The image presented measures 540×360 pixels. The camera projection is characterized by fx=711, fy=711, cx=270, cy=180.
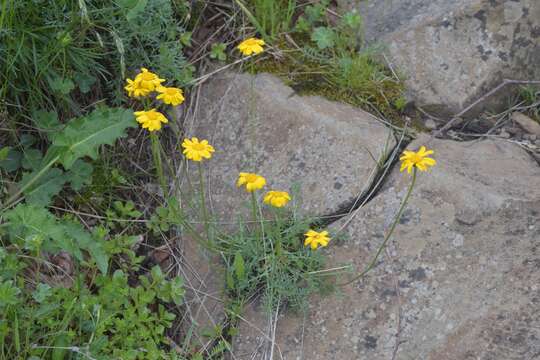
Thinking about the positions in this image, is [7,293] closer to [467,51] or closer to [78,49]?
[78,49]

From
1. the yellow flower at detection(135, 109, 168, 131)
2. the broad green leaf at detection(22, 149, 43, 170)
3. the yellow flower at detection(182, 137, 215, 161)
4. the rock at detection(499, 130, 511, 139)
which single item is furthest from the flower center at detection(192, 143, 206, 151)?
the rock at detection(499, 130, 511, 139)

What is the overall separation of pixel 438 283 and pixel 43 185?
5.17 ft

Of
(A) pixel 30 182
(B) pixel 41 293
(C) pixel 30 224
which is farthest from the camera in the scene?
(A) pixel 30 182

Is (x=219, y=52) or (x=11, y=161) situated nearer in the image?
(x=11, y=161)

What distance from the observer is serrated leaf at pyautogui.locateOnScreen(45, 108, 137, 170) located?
275 centimetres

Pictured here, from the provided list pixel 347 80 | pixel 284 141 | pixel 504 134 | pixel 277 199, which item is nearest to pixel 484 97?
pixel 504 134

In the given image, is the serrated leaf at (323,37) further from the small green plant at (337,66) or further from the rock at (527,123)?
the rock at (527,123)

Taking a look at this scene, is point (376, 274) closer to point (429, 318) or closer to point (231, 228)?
point (429, 318)

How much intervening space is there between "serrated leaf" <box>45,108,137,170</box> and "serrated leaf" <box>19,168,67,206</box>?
9 cm

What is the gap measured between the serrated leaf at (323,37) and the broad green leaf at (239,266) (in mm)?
1175

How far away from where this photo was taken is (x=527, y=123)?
3.26m

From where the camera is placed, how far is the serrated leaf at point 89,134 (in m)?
2.75

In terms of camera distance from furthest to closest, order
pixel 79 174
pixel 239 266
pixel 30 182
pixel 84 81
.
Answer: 1. pixel 84 81
2. pixel 79 174
3. pixel 30 182
4. pixel 239 266

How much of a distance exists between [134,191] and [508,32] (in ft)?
6.12
